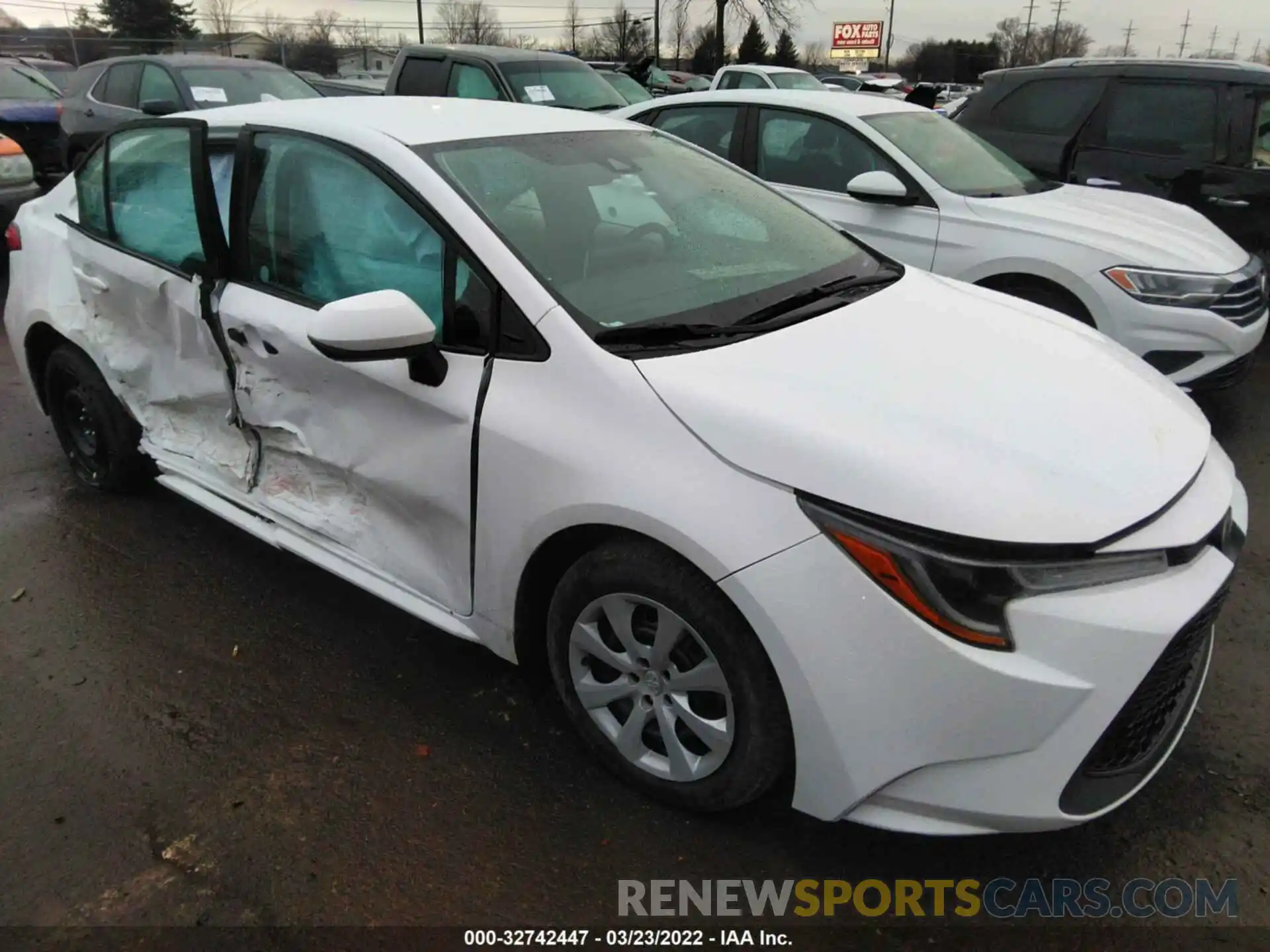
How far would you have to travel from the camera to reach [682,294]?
8.40 ft

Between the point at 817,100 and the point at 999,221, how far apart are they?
142 cm

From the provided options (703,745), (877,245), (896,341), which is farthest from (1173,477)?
(877,245)

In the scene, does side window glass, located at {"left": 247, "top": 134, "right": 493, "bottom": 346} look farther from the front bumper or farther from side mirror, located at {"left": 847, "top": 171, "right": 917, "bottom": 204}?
side mirror, located at {"left": 847, "top": 171, "right": 917, "bottom": 204}

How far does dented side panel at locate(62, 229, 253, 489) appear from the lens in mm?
3252

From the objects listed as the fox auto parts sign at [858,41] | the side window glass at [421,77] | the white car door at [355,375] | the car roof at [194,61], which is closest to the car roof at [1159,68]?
the side window glass at [421,77]

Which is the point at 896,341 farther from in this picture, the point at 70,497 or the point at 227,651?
the point at 70,497

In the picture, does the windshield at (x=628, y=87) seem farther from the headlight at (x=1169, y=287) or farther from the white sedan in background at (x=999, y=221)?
the headlight at (x=1169, y=287)

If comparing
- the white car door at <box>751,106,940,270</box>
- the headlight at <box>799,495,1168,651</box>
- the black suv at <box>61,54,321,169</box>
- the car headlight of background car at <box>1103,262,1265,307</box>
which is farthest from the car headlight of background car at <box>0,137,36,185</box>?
the headlight at <box>799,495,1168,651</box>

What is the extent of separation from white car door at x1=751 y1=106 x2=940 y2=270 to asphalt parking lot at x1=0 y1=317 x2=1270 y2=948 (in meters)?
2.46

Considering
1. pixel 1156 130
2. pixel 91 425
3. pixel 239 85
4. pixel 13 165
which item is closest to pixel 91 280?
pixel 91 425

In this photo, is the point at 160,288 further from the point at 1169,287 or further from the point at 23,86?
the point at 23,86

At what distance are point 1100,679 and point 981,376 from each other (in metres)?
0.81

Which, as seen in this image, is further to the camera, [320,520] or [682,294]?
[320,520]

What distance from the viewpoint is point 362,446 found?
2744 mm
